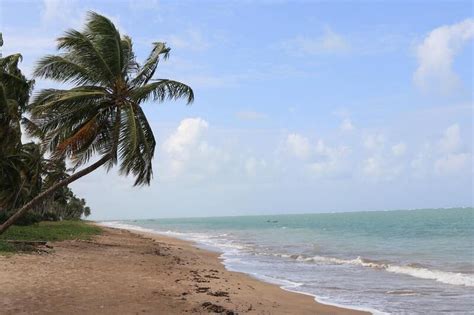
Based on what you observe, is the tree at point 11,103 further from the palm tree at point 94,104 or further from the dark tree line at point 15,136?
the palm tree at point 94,104

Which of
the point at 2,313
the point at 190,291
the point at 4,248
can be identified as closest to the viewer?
the point at 2,313

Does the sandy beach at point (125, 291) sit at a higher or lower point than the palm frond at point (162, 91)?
lower

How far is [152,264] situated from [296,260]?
10621 mm

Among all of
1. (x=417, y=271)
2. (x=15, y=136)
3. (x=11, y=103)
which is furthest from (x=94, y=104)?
(x=417, y=271)

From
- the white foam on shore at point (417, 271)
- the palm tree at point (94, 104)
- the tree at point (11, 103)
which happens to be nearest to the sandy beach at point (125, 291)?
the palm tree at point (94, 104)

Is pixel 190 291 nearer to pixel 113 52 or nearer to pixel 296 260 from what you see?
pixel 113 52

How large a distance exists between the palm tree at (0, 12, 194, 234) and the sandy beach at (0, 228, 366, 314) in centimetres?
236

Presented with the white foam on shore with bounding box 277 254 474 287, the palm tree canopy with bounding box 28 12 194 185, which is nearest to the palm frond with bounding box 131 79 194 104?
the palm tree canopy with bounding box 28 12 194 185

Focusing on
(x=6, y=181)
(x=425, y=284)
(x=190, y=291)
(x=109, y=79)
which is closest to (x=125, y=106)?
(x=109, y=79)

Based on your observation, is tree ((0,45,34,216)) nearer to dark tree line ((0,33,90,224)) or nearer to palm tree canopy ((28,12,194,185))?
dark tree line ((0,33,90,224))

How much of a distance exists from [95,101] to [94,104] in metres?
0.10

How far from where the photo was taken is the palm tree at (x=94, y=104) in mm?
13750

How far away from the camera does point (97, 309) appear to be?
9.88 metres

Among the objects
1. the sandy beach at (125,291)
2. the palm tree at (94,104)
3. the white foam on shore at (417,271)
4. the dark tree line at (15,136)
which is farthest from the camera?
the white foam on shore at (417,271)
